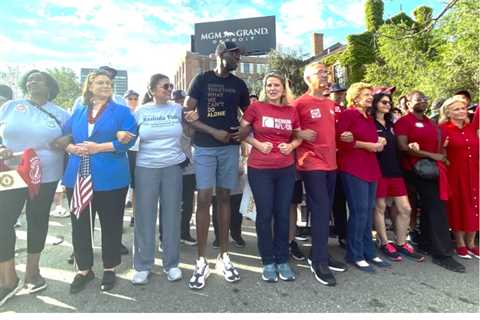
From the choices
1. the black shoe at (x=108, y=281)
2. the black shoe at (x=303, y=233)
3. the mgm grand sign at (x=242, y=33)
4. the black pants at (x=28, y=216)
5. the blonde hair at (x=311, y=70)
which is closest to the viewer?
the black pants at (x=28, y=216)

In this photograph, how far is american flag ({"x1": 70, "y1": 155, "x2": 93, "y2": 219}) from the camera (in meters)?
3.09

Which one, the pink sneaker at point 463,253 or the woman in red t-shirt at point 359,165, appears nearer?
the woman in red t-shirt at point 359,165

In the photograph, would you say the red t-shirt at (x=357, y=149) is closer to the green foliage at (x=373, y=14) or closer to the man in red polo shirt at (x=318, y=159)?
the man in red polo shirt at (x=318, y=159)

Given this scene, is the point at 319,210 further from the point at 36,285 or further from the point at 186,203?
the point at 36,285

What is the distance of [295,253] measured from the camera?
13.3ft

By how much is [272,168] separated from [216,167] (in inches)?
23.4

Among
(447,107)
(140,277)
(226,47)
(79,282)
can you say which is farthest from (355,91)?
(79,282)

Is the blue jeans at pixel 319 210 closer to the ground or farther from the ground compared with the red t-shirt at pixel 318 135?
closer to the ground

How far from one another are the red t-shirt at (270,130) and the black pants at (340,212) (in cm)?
123

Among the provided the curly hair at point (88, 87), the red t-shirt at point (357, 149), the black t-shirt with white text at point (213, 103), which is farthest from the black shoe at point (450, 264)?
the curly hair at point (88, 87)

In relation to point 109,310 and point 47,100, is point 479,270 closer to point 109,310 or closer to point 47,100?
point 109,310

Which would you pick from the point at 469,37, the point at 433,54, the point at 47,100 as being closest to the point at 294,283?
the point at 47,100

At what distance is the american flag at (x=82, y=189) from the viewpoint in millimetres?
3094

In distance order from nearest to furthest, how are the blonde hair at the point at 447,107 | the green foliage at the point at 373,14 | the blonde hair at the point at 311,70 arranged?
the blonde hair at the point at 311,70 → the blonde hair at the point at 447,107 → the green foliage at the point at 373,14
